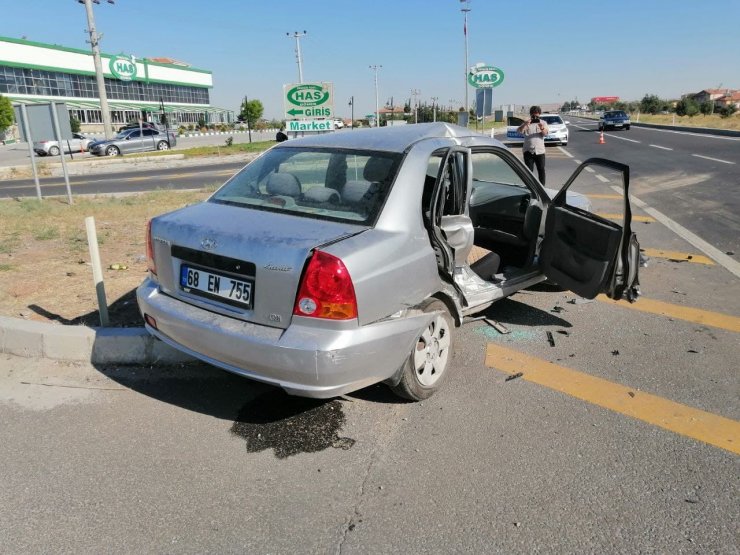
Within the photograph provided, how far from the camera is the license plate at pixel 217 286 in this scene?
3082 millimetres

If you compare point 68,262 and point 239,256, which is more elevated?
point 239,256

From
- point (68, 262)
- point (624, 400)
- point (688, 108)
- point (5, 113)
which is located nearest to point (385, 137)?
point (624, 400)

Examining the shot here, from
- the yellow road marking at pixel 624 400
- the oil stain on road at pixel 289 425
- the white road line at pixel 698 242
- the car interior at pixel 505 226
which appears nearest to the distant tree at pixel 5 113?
the white road line at pixel 698 242

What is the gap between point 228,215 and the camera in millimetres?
3506

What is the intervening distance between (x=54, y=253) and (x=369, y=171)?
5.28 m

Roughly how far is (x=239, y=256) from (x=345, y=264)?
60 cm

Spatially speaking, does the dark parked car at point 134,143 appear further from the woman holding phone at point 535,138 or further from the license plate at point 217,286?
the license plate at point 217,286

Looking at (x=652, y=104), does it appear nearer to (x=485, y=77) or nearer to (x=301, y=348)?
(x=485, y=77)

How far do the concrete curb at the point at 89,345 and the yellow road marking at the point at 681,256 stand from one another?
5996 millimetres

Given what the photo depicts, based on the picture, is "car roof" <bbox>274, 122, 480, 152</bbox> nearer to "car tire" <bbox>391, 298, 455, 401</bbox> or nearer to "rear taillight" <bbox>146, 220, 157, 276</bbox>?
"car tire" <bbox>391, 298, 455, 401</bbox>

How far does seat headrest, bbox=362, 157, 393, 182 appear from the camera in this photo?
11.8 feet

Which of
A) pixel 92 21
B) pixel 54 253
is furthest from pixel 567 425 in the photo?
pixel 92 21

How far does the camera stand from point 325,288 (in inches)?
113

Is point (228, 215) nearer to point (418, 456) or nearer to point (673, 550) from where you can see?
point (418, 456)
